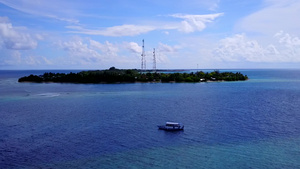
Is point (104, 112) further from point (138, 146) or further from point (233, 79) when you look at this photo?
point (233, 79)

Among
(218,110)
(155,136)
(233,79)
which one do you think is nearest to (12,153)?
(155,136)

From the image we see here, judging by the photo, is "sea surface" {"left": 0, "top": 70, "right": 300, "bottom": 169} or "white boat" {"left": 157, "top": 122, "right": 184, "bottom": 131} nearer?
"sea surface" {"left": 0, "top": 70, "right": 300, "bottom": 169}

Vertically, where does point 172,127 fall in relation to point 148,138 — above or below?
above

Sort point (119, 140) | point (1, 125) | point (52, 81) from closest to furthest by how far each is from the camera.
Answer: point (119, 140)
point (1, 125)
point (52, 81)

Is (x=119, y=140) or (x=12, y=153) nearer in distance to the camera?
(x=12, y=153)

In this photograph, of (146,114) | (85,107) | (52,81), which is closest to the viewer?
(146,114)

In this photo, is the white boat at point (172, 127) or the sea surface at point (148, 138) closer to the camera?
the sea surface at point (148, 138)

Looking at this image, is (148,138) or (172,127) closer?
(148,138)

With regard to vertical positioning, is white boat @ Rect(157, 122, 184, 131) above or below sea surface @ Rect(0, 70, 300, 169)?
above

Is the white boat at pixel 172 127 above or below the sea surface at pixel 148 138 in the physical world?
above
